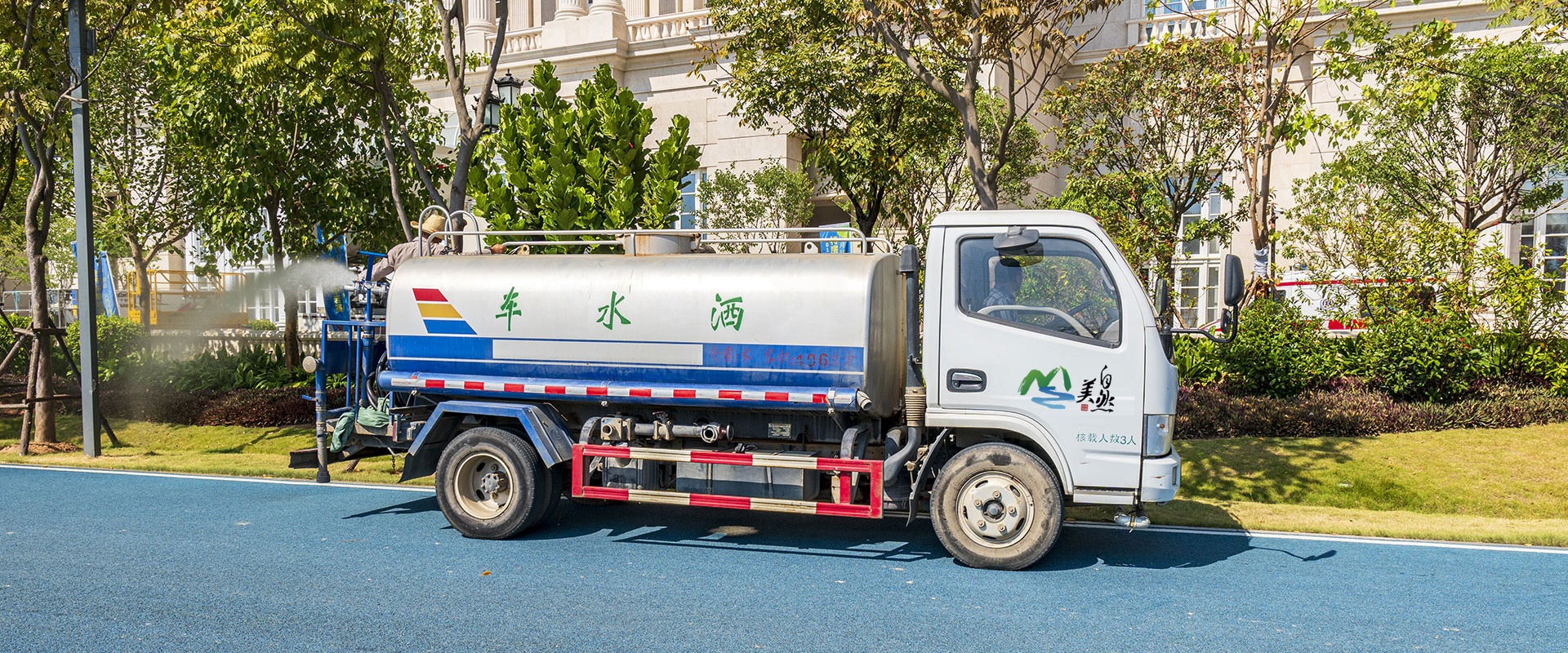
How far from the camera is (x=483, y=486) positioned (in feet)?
26.7

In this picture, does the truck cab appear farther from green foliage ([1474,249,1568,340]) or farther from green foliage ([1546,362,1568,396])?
green foliage ([1546,362,1568,396])

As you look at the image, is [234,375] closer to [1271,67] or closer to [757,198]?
[757,198]

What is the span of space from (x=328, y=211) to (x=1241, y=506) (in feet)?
46.9

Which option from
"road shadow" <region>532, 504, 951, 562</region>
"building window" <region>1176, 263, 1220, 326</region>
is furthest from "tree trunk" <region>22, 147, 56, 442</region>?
"building window" <region>1176, 263, 1220, 326</region>

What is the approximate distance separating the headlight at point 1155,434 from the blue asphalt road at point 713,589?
829 millimetres

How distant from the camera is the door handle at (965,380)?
7.06 m

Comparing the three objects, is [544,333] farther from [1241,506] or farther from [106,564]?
[1241,506]

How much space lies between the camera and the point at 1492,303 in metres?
13.4

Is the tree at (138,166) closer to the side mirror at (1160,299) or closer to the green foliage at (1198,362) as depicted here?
the green foliage at (1198,362)

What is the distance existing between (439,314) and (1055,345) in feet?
15.3

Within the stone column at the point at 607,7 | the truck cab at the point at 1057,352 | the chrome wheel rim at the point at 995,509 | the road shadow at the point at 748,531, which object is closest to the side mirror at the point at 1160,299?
the truck cab at the point at 1057,352

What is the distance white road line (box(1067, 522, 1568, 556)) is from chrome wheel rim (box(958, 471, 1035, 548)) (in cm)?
159

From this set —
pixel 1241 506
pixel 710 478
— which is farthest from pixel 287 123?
pixel 1241 506

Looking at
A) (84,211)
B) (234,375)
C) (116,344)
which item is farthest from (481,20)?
(84,211)
